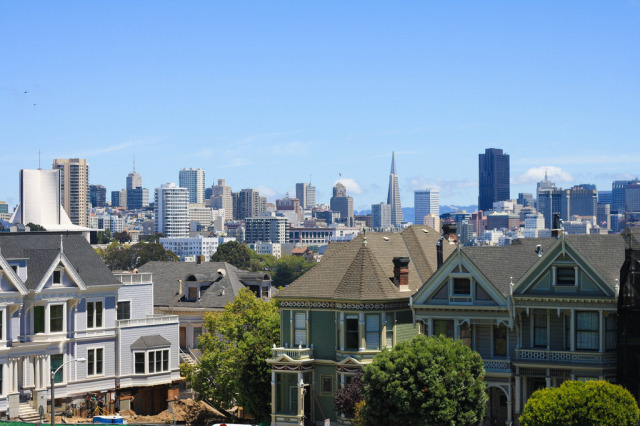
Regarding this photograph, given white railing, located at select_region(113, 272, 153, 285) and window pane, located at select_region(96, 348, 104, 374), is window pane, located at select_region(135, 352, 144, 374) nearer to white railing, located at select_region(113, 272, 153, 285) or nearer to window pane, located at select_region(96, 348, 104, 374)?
window pane, located at select_region(96, 348, 104, 374)

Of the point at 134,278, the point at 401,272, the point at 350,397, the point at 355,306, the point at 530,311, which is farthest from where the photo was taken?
the point at 134,278

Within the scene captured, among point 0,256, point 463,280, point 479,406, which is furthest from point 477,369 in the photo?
point 0,256

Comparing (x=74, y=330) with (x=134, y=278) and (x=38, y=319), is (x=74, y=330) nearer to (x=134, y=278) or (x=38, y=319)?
(x=38, y=319)

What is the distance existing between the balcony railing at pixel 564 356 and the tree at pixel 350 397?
8.30 metres

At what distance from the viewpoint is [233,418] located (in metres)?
71.7

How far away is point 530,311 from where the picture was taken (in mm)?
56938

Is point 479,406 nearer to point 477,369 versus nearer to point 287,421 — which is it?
point 477,369

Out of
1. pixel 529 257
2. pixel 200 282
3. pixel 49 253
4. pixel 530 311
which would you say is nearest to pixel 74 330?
pixel 49 253

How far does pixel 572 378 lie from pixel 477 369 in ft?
14.6

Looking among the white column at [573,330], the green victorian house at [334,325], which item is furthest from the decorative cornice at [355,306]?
the white column at [573,330]

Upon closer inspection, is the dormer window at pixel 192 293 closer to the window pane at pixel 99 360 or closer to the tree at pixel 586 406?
the window pane at pixel 99 360

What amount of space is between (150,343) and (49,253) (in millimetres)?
9747

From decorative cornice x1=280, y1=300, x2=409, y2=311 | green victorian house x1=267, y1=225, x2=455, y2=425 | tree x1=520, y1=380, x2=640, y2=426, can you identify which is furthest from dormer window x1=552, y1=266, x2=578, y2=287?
decorative cornice x1=280, y1=300, x2=409, y2=311

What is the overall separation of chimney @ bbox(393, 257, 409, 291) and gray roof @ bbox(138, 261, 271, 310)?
87.8 feet
